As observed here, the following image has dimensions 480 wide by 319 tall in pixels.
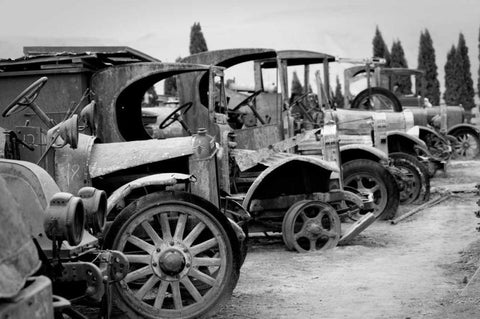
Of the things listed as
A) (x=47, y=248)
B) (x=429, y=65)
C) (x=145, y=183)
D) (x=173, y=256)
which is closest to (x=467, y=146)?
(x=429, y=65)

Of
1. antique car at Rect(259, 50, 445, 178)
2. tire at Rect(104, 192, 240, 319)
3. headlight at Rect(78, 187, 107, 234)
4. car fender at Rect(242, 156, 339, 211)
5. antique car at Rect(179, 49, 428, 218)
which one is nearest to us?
headlight at Rect(78, 187, 107, 234)

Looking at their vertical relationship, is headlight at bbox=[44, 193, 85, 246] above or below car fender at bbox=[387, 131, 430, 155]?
above

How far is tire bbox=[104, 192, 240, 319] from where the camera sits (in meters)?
6.50

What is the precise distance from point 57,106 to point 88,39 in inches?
643

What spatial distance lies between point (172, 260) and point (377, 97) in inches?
534

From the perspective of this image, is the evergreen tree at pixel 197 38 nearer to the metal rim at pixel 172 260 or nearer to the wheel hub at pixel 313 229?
the wheel hub at pixel 313 229

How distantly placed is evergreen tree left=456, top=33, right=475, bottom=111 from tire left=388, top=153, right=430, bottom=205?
23537 mm

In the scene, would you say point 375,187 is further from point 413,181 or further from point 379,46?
point 379,46

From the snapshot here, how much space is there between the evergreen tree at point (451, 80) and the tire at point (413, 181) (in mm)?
23844

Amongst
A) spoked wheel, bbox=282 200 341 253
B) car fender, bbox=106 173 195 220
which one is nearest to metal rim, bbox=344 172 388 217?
spoked wheel, bbox=282 200 341 253

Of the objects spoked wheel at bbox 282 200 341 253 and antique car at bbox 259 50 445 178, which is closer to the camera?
spoked wheel at bbox 282 200 341 253

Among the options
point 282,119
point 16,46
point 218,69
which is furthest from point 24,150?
point 16,46

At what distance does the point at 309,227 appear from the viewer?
35.1 ft

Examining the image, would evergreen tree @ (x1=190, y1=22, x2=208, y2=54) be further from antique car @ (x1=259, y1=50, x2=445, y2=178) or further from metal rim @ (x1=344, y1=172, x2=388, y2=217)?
metal rim @ (x1=344, y1=172, x2=388, y2=217)
